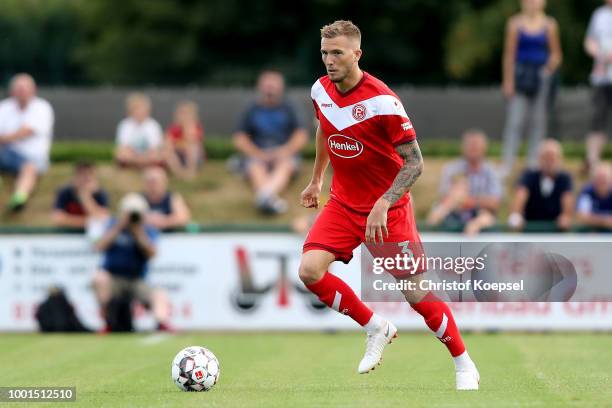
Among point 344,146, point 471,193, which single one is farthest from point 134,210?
point 344,146

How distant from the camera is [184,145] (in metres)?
22.2

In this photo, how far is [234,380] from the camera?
34.7ft

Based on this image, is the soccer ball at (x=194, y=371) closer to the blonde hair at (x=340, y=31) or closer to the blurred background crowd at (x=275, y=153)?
the blonde hair at (x=340, y=31)

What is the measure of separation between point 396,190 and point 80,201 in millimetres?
9920

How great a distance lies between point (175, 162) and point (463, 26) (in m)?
20.7

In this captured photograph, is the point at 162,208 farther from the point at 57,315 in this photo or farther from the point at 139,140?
the point at 139,140

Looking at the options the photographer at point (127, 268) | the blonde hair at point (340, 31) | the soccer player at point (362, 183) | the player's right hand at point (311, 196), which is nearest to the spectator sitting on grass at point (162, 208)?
the photographer at point (127, 268)

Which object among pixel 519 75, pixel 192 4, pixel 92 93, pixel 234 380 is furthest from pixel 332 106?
pixel 192 4

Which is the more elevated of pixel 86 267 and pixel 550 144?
pixel 550 144

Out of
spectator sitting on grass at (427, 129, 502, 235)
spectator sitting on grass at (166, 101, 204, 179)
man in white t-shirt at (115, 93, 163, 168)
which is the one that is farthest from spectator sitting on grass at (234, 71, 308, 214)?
spectator sitting on grass at (427, 129, 502, 235)

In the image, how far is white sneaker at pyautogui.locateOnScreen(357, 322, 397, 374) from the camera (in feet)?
32.0

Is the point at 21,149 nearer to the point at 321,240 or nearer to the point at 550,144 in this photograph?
the point at 550,144

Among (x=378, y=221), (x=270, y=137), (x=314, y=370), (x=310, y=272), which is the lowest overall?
(x=314, y=370)

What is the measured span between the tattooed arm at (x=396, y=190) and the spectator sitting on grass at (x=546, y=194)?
8.60 m
